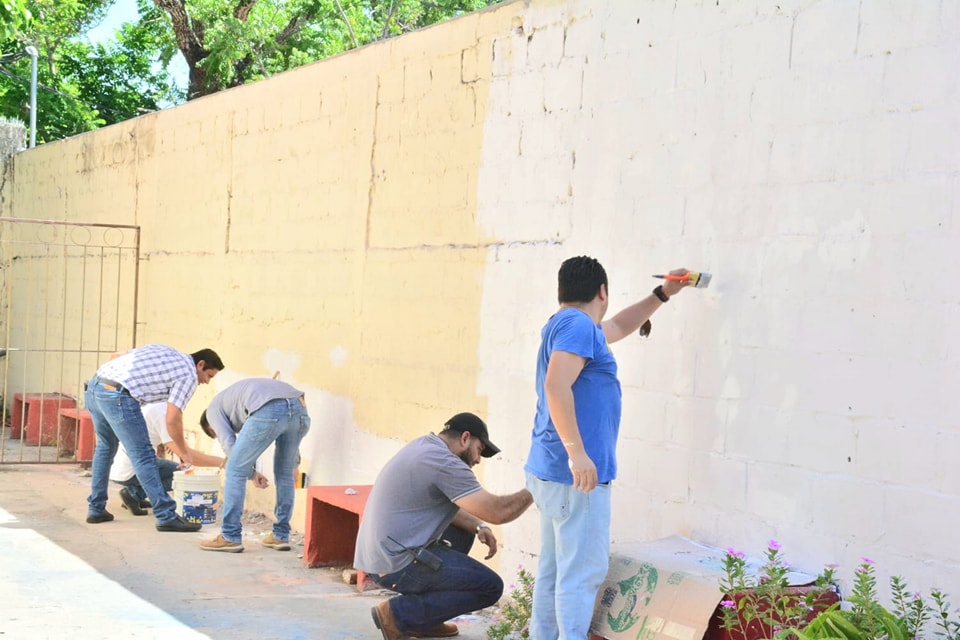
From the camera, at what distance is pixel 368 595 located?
703cm

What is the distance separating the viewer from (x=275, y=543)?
8.30 metres

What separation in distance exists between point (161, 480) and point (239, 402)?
5.71 feet

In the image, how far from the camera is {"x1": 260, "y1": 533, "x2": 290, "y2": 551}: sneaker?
8266 millimetres

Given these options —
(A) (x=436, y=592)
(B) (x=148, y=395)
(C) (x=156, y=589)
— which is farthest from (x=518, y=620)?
(B) (x=148, y=395)

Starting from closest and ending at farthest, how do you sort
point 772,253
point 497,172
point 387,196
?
point 772,253
point 497,172
point 387,196

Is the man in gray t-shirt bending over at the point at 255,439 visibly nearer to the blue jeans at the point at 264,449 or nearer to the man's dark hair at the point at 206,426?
the blue jeans at the point at 264,449

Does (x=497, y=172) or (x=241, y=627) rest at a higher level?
(x=497, y=172)

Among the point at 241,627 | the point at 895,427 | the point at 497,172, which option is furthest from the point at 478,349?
the point at 895,427

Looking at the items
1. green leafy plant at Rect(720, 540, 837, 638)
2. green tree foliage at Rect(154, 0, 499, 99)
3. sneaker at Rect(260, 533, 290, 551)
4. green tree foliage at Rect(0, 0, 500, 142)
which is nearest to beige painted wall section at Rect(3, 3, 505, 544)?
sneaker at Rect(260, 533, 290, 551)

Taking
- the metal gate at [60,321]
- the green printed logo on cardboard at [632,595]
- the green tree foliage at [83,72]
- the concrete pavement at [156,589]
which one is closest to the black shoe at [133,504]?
the concrete pavement at [156,589]

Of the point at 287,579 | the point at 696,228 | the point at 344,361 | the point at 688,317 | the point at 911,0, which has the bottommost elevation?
the point at 287,579

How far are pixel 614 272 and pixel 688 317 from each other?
0.62 m

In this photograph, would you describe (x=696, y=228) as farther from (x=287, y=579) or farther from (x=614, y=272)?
(x=287, y=579)

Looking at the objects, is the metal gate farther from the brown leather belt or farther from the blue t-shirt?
the blue t-shirt
